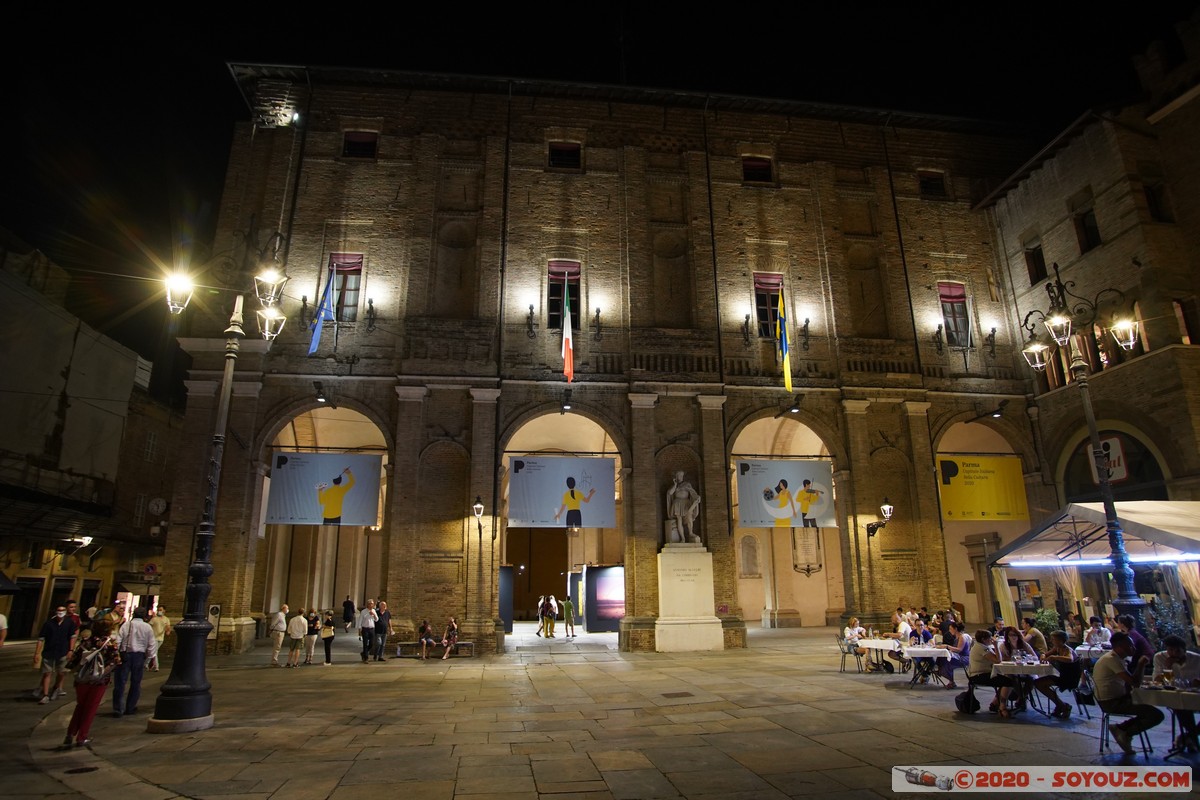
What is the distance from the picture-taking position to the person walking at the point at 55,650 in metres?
11.4

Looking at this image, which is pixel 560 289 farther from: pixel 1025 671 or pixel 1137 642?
pixel 1137 642

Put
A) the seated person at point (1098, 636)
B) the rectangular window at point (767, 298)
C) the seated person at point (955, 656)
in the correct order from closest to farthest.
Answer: the seated person at point (1098, 636), the seated person at point (955, 656), the rectangular window at point (767, 298)

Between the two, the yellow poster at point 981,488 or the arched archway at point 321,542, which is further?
the yellow poster at point 981,488

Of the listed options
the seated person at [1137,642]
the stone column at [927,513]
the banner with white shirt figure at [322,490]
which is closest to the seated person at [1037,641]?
the seated person at [1137,642]

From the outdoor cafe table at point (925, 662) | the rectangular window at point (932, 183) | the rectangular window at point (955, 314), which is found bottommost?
the outdoor cafe table at point (925, 662)

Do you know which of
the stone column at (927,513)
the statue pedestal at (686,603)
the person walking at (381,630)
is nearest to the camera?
the person walking at (381,630)

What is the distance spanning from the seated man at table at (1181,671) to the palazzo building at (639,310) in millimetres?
10249

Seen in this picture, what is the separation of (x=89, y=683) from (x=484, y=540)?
10997 millimetres

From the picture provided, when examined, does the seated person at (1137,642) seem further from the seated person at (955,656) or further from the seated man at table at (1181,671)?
the seated person at (955,656)

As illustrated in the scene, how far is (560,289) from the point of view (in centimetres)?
2162

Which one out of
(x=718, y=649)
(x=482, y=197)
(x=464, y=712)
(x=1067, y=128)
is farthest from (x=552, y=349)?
(x=1067, y=128)

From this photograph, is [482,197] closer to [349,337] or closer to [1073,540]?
[349,337]

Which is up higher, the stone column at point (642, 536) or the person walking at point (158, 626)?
the stone column at point (642, 536)

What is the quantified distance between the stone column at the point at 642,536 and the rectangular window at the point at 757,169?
9427 millimetres
